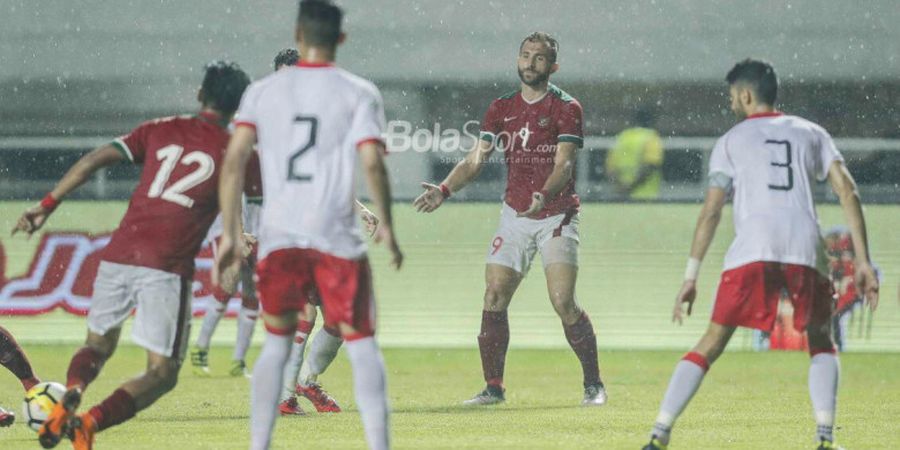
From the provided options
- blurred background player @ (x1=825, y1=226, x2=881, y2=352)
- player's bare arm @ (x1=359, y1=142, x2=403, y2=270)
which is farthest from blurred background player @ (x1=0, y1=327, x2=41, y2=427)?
blurred background player @ (x1=825, y1=226, x2=881, y2=352)

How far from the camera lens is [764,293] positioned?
6.60m

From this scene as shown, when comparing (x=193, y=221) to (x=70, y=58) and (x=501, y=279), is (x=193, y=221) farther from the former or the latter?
(x=70, y=58)

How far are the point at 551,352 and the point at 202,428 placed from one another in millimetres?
7582

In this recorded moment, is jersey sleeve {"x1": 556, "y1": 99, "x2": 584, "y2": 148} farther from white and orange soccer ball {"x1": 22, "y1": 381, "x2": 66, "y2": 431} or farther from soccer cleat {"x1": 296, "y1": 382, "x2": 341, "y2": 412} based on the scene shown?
white and orange soccer ball {"x1": 22, "y1": 381, "x2": 66, "y2": 431}

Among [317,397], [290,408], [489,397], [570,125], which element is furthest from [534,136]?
[290,408]

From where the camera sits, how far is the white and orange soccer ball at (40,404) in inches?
280

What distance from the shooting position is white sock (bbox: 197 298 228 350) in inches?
503

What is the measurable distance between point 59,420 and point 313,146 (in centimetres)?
149

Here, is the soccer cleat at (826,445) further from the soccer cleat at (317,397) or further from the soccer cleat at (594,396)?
the soccer cleat at (317,397)

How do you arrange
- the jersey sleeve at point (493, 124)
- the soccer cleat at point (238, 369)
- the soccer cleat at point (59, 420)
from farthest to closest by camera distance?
the soccer cleat at point (238, 369)
the jersey sleeve at point (493, 124)
the soccer cleat at point (59, 420)

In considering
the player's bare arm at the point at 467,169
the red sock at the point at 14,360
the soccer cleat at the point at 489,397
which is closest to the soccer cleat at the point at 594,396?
the soccer cleat at the point at 489,397

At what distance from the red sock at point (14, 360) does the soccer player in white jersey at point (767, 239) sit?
10.7ft

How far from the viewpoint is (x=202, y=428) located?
326 inches

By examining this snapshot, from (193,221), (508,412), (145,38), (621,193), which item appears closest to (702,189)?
(621,193)
